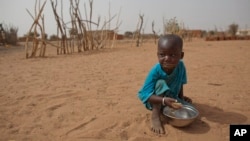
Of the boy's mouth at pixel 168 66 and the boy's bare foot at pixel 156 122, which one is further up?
the boy's mouth at pixel 168 66

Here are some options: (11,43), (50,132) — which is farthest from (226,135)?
(11,43)

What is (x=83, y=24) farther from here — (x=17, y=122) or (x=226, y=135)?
(x=226, y=135)

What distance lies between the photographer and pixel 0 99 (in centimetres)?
310

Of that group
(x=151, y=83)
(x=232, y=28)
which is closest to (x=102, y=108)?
(x=151, y=83)

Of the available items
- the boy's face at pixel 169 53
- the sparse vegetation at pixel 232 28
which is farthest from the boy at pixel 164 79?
the sparse vegetation at pixel 232 28

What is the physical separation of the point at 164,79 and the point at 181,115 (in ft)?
1.25

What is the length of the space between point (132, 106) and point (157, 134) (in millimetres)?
706

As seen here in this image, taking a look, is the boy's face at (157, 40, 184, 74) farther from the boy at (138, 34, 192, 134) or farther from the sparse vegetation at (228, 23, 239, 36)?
the sparse vegetation at (228, 23, 239, 36)

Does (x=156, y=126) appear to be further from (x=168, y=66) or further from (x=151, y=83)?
(x=168, y=66)

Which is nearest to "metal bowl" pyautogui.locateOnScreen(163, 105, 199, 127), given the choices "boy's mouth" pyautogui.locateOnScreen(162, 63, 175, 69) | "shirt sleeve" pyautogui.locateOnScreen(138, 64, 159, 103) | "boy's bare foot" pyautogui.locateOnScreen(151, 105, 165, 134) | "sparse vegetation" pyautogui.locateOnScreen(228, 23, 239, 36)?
"boy's bare foot" pyautogui.locateOnScreen(151, 105, 165, 134)

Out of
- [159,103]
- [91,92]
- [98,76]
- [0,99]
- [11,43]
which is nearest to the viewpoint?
[159,103]

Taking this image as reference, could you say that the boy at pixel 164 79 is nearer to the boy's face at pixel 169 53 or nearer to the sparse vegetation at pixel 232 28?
the boy's face at pixel 169 53

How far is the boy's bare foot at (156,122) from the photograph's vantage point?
2.19 meters

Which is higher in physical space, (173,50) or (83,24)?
(83,24)
